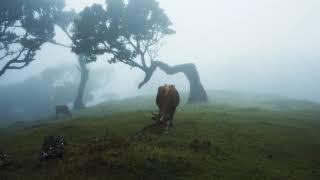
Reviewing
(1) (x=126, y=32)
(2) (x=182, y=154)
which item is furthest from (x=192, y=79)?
(2) (x=182, y=154)

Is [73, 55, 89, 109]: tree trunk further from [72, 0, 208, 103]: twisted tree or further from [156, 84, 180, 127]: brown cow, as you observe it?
[156, 84, 180, 127]: brown cow

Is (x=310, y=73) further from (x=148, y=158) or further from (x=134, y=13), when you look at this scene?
(x=148, y=158)

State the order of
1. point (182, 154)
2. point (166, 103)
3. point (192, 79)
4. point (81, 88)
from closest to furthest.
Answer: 1. point (182, 154)
2. point (166, 103)
3. point (192, 79)
4. point (81, 88)

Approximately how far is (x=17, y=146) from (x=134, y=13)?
40.1 metres

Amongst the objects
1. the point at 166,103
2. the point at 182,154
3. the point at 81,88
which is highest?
the point at 81,88

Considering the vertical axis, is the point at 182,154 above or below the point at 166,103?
below

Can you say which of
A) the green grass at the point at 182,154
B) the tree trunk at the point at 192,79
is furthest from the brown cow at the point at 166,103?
the tree trunk at the point at 192,79

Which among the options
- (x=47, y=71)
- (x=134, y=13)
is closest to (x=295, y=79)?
(x=47, y=71)

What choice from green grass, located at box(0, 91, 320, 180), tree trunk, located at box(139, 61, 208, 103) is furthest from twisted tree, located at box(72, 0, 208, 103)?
green grass, located at box(0, 91, 320, 180)

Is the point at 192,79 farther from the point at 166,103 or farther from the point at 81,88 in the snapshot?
the point at 166,103

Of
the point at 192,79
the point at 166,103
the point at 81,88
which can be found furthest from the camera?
the point at 81,88

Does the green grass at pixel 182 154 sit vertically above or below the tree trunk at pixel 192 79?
below

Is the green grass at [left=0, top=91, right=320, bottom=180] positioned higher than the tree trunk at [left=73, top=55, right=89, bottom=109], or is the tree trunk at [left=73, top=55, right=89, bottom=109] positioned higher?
the tree trunk at [left=73, top=55, right=89, bottom=109]

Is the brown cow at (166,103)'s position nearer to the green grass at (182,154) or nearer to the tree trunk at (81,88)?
the green grass at (182,154)
